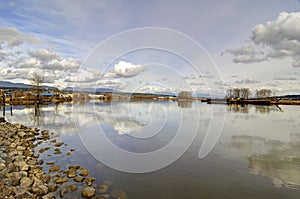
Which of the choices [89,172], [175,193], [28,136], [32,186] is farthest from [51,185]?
[28,136]

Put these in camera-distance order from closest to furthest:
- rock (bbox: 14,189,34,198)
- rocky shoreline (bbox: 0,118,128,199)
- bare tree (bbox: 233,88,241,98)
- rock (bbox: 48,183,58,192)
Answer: rock (bbox: 14,189,34,198), rocky shoreline (bbox: 0,118,128,199), rock (bbox: 48,183,58,192), bare tree (bbox: 233,88,241,98)

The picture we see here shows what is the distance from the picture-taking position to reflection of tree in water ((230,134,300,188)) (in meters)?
7.38

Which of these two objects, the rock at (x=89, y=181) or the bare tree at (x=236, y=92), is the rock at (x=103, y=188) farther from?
the bare tree at (x=236, y=92)

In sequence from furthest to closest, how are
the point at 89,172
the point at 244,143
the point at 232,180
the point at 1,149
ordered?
the point at 244,143 < the point at 1,149 < the point at 89,172 < the point at 232,180

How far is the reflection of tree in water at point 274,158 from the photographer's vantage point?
7.38 meters

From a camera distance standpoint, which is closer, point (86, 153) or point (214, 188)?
point (214, 188)

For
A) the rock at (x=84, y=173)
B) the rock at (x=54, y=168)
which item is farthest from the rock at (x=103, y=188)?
the rock at (x=54, y=168)

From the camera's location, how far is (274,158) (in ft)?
31.4

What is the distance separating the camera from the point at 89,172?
7.64m

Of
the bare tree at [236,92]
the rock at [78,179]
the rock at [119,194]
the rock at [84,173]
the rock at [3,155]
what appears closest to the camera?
the rock at [119,194]

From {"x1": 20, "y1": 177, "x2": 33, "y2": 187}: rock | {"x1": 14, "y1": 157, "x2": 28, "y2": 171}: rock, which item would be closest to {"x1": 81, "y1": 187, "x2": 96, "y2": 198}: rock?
{"x1": 20, "y1": 177, "x2": 33, "y2": 187}: rock

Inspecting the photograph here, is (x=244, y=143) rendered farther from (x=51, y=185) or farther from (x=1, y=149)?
(x=1, y=149)

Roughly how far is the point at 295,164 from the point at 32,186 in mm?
10408

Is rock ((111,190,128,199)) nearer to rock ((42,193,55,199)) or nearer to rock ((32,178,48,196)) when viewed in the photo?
rock ((42,193,55,199))
